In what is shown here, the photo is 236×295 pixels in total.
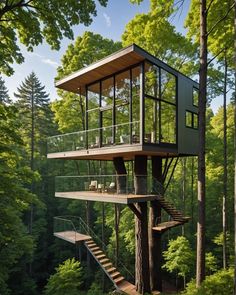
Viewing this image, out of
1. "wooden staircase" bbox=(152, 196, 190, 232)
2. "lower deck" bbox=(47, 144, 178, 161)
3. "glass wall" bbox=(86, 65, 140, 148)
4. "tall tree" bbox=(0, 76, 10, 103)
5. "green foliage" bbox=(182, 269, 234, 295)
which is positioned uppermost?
"tall tree" bbox=(0, 76, 10, 103)

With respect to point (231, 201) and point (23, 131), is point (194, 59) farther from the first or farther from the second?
point (23, 131)

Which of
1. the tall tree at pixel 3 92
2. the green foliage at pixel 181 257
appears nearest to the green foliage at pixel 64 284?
the green foliage at pixel 181 257

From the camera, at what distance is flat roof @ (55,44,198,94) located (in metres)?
9.37

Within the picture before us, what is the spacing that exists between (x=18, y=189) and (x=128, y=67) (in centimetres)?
632

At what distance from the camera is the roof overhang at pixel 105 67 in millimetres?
9359

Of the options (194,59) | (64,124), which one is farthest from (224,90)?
(64,124)

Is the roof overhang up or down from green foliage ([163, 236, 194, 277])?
up

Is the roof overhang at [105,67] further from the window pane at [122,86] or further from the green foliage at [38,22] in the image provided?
the green foliage at [38,22]

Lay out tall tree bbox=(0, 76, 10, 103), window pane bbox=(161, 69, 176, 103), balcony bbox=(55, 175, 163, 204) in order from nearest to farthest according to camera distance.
Result: balcony bbox=(55, 175, 163, 204) < window pane bbox=(161, 69, 176, 103) < tall tree bbox=(0, 76, 10, 103)

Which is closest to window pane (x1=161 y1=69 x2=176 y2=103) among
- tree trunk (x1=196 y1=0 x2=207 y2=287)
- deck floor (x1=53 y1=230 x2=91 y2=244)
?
tree trunk (x1=196 y1=0 x2=207 y2=287)

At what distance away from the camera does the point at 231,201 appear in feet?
71.9

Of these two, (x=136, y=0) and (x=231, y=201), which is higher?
(x=136, y=0)

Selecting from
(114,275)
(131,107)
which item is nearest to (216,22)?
(131,107)

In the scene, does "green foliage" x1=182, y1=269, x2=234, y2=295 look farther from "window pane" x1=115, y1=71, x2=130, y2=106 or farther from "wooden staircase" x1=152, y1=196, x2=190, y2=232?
"window pane" x1=115, y1=71, x2=130, y2=106
